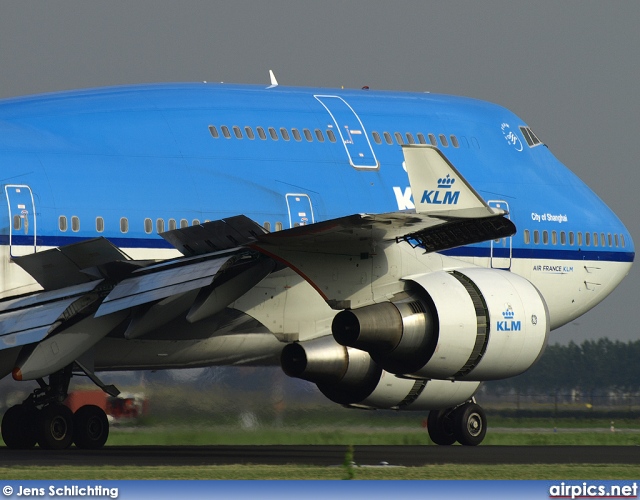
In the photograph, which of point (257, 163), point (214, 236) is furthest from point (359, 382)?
point (214, 236)

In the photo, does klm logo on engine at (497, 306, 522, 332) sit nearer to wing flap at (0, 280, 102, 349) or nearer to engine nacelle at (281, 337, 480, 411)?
engine nacelle at (281, 337, 480, 411)

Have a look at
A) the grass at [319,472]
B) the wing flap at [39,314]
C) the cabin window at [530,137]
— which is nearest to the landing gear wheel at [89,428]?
the wing flap at [39,314]

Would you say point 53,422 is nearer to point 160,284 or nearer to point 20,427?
point 20,427

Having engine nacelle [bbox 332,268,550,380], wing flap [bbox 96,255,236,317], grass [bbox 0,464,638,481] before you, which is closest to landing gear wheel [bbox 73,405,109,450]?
wing flap [bbox 96,255,236,317]

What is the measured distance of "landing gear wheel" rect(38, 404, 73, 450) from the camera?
74.6 ft

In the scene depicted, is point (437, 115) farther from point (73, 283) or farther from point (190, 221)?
point (73, 283)

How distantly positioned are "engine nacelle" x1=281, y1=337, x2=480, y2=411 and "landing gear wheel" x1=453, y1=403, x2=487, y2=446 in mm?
647

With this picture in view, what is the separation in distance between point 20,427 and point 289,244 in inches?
249

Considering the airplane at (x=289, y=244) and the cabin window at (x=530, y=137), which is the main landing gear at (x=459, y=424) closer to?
the airplane at (x=289, y=244)

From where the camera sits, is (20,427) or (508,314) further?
(20,427)

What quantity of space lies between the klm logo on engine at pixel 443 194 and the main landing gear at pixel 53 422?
20.0ft

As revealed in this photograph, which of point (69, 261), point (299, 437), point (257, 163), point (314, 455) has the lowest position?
point (314, 455)

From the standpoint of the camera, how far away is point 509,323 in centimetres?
2080

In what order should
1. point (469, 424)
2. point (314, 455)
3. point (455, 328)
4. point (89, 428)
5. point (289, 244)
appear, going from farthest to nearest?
point (469, 424)
point (89, 428)
point (314, 455)
point (455, 328)
point (289, 244)
